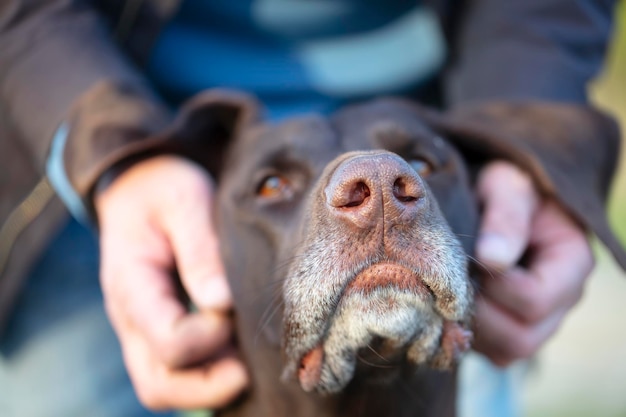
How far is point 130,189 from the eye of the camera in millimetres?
2809

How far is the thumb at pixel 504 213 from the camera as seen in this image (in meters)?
2.65

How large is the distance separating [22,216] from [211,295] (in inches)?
39.0

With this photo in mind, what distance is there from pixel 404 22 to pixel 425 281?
2.06 m

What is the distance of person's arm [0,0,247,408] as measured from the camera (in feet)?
8.72

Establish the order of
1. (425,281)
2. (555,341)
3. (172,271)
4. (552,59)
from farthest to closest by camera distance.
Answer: (555,341)
(552,59)
(172,271)
(425,281)

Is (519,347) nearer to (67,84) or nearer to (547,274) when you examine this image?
(547,274)

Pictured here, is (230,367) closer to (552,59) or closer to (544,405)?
(552,59)

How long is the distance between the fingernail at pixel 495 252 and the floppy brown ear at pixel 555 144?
0.32 metres

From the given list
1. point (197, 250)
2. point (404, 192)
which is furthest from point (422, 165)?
point (197, 250)

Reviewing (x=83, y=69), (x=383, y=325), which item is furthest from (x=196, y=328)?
(x=83, y=69)

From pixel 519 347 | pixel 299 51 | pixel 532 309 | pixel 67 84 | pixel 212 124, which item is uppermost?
pixel 67 84

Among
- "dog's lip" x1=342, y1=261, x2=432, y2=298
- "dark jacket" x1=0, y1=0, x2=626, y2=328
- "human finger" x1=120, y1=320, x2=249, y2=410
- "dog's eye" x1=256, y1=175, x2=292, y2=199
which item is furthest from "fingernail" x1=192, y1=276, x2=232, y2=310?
"dog's lip" x1=342, y1=261, x2=432, y2=298

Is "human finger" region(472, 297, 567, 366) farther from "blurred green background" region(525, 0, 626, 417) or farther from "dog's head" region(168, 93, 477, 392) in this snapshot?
"blurred green background" region(525, 0, 626, 417)

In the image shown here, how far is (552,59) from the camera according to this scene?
3.58 m
